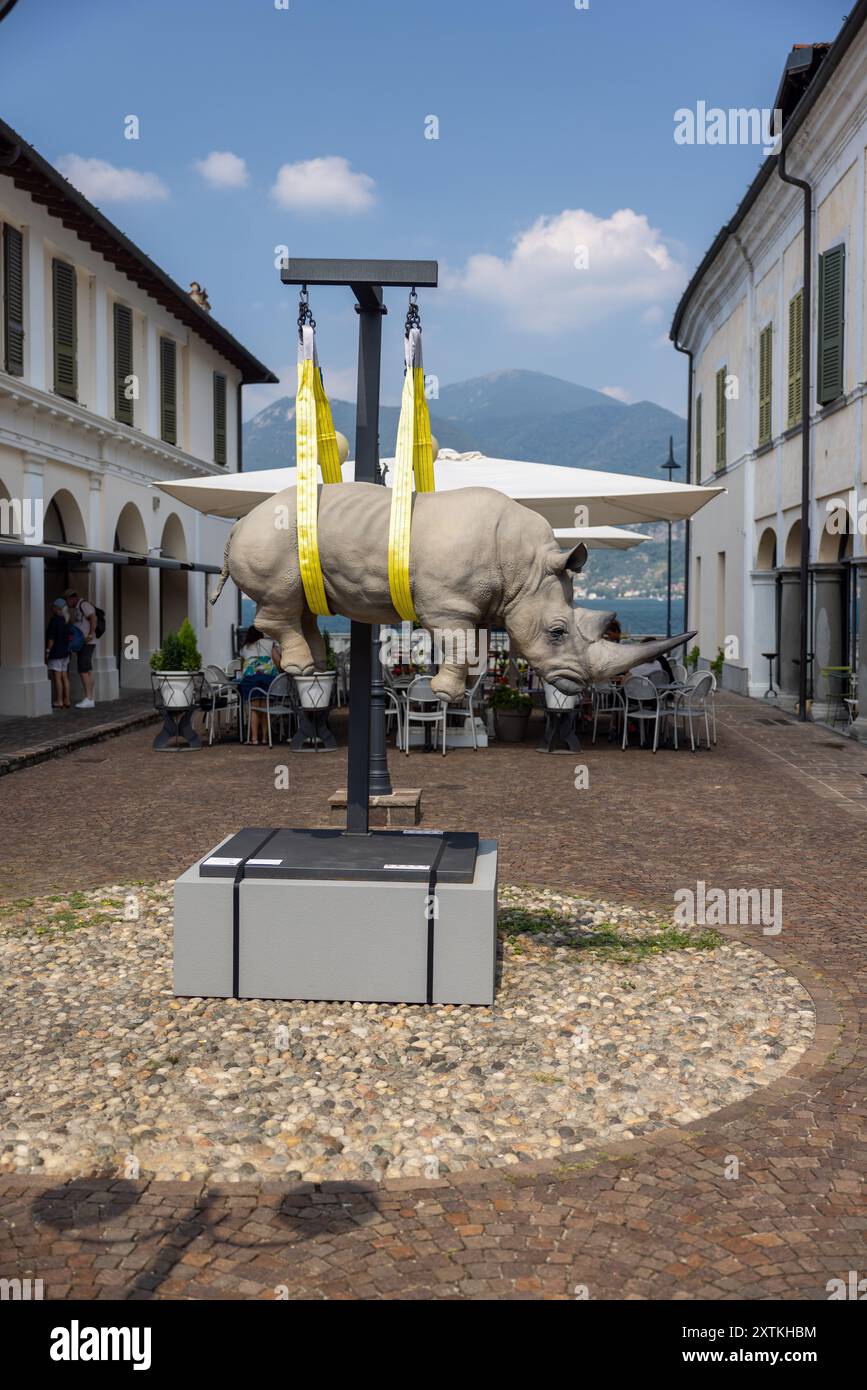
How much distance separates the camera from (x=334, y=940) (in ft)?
17.8

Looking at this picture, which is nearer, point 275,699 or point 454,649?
point 454,649

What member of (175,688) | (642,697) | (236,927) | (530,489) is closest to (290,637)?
(236,927)

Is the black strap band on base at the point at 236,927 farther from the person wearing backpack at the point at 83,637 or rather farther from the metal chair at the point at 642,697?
the person wearing backpack at the point at 83,637

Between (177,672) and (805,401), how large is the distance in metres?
10.5

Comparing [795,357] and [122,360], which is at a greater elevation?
[122,360]

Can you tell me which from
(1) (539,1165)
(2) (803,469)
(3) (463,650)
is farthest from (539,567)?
(2) (803,469)

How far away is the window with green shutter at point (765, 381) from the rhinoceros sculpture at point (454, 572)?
18.3 metres

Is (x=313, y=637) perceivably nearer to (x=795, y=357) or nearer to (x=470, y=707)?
(x=470, y=707)

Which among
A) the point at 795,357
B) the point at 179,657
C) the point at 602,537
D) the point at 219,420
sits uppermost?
the point at 219,420

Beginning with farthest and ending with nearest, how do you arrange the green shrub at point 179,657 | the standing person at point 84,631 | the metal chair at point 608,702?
the standing person at point 84,631
the metal chair at point 608,702
the green shrub at point 179,657

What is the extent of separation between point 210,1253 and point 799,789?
367 inches

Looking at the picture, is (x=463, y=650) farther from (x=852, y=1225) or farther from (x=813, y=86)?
(x=813, y=86)

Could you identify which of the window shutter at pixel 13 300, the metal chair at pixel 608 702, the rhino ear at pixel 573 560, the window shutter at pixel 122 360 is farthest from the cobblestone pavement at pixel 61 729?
the rhino ear at pixel 573 560

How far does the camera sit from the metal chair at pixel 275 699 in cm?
1431
